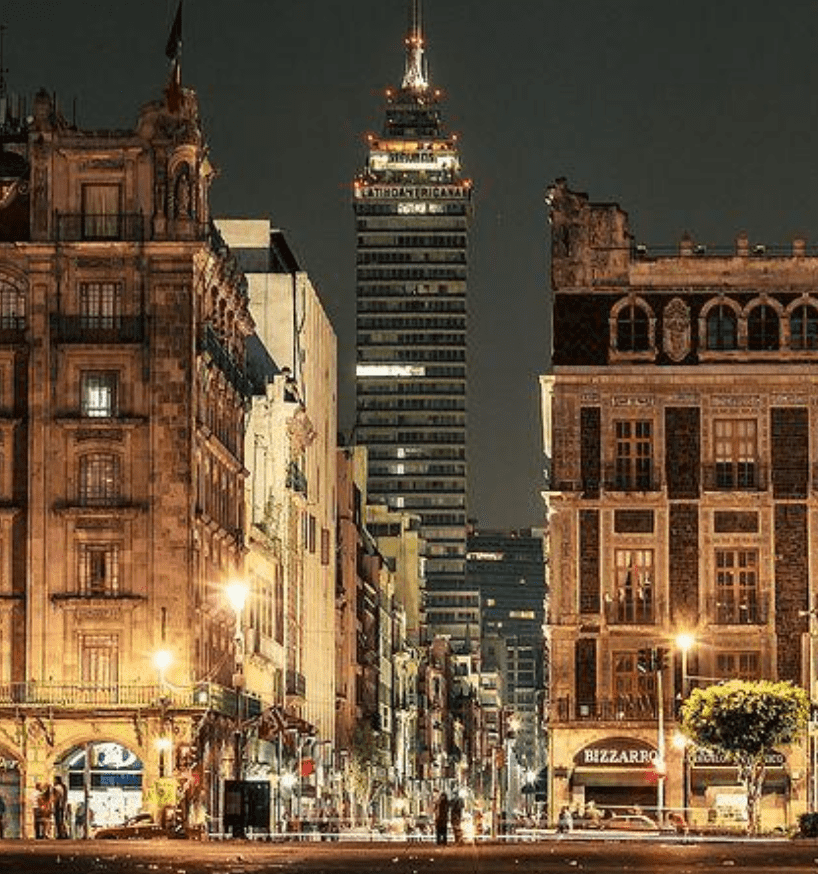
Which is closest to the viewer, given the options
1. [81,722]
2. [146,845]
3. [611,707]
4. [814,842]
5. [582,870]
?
[582,870]

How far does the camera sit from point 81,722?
113 m

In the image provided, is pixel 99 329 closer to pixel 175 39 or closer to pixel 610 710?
pixel 175 39

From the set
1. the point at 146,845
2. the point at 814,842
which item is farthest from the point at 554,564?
the point at 146,845

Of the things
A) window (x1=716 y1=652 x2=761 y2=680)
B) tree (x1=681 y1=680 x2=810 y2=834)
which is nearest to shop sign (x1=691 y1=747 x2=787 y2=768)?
window (x1=716 y1=652 x2=761 y2=680)

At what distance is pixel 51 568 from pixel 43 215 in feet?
48.1

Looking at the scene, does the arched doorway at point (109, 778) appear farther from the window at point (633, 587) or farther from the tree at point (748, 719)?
the window at point (633, 587)

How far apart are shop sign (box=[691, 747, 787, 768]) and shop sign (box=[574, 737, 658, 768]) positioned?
2455 millimetres

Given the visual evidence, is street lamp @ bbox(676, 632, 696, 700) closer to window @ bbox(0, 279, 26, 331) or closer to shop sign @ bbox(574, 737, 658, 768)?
shop sign @ bbox(574, 737, 658, 768)

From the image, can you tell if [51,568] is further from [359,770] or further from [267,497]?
[359,770]

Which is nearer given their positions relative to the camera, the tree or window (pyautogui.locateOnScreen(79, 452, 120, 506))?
window (pyautogui.locateOnScreen(79, 452, 120, 506))

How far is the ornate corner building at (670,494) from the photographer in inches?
5226

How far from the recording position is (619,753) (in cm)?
13238

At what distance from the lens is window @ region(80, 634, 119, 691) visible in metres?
113

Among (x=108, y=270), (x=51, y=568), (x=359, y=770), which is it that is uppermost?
(x=108, y=270)
